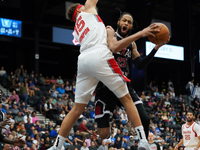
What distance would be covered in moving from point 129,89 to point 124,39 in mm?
1210

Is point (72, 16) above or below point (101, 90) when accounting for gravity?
above

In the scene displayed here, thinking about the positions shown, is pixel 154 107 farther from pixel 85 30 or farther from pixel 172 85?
pixel 85 30

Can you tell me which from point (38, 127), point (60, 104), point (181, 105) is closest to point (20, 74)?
point (60, 104)

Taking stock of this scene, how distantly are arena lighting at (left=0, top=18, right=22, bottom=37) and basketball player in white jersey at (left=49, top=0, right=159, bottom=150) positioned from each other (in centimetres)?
1381

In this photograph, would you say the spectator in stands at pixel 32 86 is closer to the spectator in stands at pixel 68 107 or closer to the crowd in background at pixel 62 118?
the crowd in background at pixel 62 118

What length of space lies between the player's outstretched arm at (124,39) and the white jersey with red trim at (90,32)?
0.22 ft

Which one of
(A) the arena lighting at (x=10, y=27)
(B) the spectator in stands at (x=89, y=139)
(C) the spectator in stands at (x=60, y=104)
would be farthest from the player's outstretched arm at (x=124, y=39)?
(A) the arena lighting at (x=10, y=27)

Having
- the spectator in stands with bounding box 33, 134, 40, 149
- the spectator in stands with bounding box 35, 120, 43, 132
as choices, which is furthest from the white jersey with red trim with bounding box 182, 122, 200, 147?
the spectator in stands with bounding box 35, 120, 43, 132

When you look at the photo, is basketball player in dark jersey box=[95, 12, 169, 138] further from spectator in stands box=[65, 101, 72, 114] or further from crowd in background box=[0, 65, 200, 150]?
spectator in stands box=[65, 101, 72, 114]

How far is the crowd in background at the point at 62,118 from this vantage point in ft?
39.4

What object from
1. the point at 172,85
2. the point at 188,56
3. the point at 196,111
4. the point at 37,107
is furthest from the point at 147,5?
the point at 37,107

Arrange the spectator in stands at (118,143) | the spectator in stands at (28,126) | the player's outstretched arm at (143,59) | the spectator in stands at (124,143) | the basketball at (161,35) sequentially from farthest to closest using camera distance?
the spectator in stands at (124,143), the spectator in stands at (118,143), the spectator in stands at (28,126), the player's outstretched arm at (143,59), the basketball at (161,35)

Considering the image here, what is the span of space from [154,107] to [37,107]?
7.62 metres

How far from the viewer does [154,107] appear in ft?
63.8
